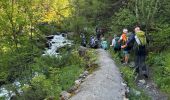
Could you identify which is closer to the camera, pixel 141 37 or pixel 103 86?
pixel 103 86

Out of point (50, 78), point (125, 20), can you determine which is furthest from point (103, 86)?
point (125, 20)

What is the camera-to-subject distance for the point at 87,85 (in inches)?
503

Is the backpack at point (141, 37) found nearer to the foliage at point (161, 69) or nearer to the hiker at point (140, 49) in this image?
the hiker at point (140, 49)

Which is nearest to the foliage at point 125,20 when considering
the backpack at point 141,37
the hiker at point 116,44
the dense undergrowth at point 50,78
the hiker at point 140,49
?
the hiker at point 116,44

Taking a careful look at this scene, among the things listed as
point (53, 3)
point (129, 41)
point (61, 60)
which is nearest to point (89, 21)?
point (53, 3)

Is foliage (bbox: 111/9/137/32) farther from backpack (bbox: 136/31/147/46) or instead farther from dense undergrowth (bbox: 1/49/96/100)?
backpack (bbox: 136/31/147/46)

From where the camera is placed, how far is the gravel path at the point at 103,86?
37.1 ft

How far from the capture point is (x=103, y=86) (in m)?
12.5

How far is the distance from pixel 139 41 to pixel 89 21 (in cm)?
2479

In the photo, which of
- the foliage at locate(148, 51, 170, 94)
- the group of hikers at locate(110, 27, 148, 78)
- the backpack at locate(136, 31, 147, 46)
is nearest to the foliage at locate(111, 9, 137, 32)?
the foliage at locate(148, 51, 170, 94)

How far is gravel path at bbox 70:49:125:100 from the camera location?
11297 millimetres

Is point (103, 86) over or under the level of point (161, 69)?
over

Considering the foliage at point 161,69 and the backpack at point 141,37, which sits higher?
the backpack at point 141,37

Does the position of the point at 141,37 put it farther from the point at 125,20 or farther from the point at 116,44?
the point at 125,20
